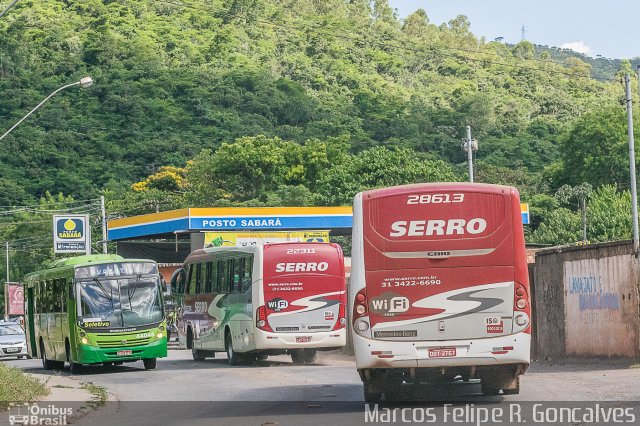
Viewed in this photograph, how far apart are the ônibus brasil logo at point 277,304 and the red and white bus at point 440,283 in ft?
43.0

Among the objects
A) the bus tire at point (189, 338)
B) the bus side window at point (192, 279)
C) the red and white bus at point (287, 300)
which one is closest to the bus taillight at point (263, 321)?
the red and white bus at point (287, 300)

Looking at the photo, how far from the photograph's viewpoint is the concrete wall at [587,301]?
24797 mm

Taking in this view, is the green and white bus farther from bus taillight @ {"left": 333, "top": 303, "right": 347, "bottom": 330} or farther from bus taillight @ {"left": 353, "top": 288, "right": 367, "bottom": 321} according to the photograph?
bus taillight @ {"left": 353, "top": 288, "right": 367, "bottom": 321}

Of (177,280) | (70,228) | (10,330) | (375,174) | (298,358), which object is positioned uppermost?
(375,174)

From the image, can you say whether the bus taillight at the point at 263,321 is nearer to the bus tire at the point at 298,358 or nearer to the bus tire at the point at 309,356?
the bus tire at the point at 309,356

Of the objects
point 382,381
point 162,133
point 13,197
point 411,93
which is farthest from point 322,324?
point 411,93

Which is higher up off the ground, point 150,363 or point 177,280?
point 177,280

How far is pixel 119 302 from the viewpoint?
30.9m

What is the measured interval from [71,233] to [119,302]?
111 feet

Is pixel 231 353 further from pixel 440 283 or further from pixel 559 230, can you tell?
pixel 559 230

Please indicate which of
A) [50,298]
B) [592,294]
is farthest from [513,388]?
[50,298]

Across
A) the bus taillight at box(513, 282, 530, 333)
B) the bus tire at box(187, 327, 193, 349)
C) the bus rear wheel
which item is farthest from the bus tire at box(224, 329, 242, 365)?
the bus taillight at box(513, 282, 530, 333)

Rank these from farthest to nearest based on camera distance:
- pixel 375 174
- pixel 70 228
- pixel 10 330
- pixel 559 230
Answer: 1. pixel 375 174
2. pixel 559 230
3. pixel 70 228
4. pixel 10 330

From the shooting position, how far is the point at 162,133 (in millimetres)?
132875
